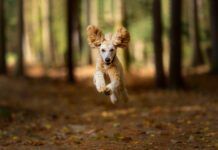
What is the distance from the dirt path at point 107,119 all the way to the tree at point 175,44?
26.4 inches

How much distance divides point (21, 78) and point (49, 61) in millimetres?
16557

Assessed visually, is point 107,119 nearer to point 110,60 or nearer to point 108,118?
point 108,118

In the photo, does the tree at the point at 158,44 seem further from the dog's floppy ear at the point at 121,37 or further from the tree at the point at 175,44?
the dog's floppy ear at the point at 121,37

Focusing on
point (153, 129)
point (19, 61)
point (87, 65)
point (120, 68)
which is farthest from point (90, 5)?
point (120, 68)

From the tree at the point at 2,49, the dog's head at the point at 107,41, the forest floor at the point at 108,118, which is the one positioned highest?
the dog's head at the point at 107,41

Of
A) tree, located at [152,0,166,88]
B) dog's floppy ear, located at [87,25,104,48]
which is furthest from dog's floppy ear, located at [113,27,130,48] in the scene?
tree, located at [152,0,166,88]

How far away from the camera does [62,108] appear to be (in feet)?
63.0

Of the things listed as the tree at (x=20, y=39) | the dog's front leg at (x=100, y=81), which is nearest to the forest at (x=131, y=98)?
the tree at (x=20, y=39)

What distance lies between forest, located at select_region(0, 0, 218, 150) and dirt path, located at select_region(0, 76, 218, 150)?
2cm

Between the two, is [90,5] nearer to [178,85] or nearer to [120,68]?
[178,85]

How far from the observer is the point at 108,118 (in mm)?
16047

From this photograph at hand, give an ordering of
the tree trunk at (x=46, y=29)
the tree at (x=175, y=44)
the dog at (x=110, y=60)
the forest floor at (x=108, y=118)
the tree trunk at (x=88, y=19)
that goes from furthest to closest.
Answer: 1. the tree trunk at (x=46, y=29)
2. the tree trunk at (x=88, y=19)
3. the tree at (x=175, y=44)
4. the forest floor at (x=108, y=118)
5. the dog at (x=110, y=60)

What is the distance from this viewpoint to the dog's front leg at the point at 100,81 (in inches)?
338

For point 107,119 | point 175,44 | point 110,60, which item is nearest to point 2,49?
point 175,44
